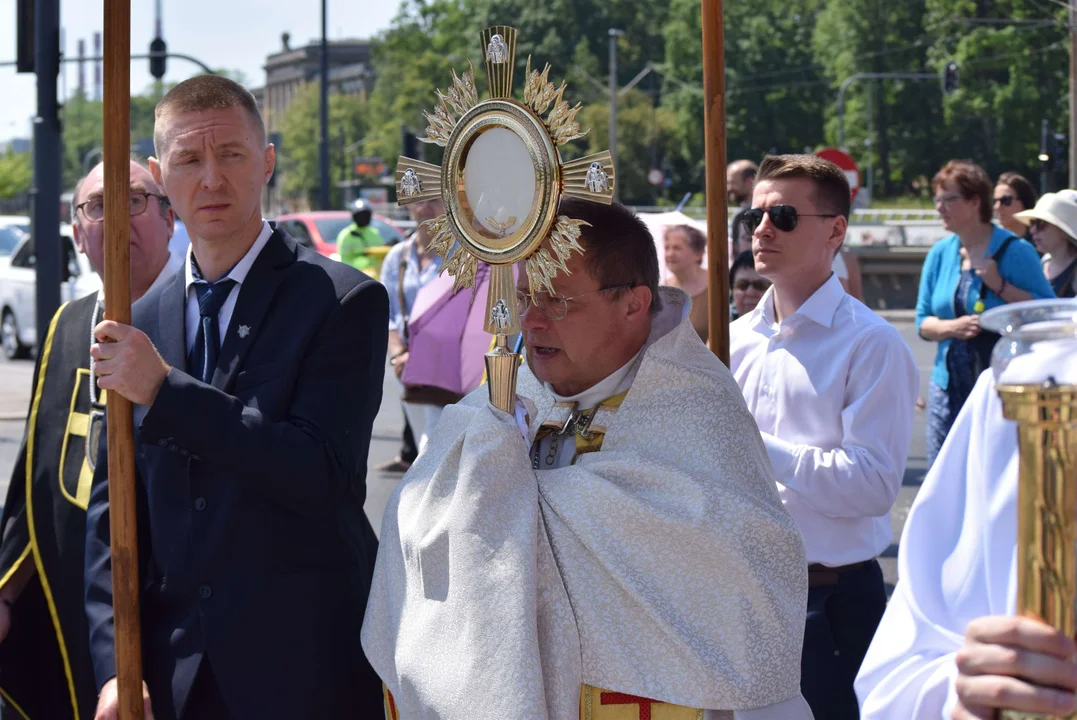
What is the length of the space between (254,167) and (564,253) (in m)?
0.77

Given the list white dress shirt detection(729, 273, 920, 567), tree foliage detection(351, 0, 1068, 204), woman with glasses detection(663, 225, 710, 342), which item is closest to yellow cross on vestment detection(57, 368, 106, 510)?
white dress shirt detection(729, 273, 920, 567)

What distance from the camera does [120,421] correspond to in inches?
105

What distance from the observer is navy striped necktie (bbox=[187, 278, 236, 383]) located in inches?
110

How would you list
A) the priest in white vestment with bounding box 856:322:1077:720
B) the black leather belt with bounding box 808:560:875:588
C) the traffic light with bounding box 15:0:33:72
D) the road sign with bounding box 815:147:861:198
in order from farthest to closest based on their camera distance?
the road sign with bounding box 815:147:861:198 → the traffic light with bounding box 15:0:33:72 → the black leather belt with bounding box 808:560:875:588 → the priest in white vestment with bounding box 856:322:1077:720

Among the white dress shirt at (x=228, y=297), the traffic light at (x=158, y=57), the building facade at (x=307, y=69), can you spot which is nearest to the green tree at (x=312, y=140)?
the building facade at (x=307, y=69)

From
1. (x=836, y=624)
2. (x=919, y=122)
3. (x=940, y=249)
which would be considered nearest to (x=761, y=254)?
(x=836, y=624)

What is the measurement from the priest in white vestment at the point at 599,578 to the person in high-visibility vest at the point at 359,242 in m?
9.09

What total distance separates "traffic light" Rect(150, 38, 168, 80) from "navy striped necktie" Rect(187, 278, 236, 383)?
20528 millimetres

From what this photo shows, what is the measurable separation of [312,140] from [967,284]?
77795mm

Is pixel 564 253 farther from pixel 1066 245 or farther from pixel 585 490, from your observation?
pixel 1066 245

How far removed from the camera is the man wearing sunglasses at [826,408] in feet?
11.1

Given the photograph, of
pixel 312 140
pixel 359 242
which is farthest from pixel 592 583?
pixel 312 140

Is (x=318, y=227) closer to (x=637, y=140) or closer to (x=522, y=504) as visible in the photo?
(x=522, y=504)

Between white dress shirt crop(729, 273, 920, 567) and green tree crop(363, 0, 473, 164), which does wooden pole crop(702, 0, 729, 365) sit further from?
green tree crop(363, 0, 473, 164)
